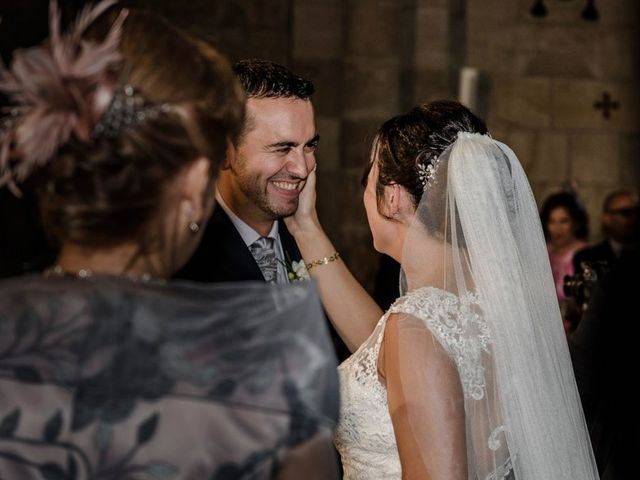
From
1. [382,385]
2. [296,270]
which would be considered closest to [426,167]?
[382,385]

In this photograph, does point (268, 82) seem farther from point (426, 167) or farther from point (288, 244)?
point (426, 167)

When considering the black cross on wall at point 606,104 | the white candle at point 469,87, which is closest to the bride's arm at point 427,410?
the white candle at point 469,87

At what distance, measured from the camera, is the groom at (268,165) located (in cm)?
301

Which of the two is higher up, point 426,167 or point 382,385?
point 426,167

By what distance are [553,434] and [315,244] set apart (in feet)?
3.41

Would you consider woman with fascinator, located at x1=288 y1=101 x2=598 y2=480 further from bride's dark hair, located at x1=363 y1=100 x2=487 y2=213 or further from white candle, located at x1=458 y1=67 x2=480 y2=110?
white candle, located at x1=458 y1=67 x2=480 y2=110

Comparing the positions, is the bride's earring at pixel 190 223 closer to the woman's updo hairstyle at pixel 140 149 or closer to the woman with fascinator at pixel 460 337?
the woman's updo hairstyle at pixel 140 149

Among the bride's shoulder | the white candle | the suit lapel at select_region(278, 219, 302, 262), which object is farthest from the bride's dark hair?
the white candle

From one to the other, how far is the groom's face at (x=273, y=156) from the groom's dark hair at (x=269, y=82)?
0.03 m

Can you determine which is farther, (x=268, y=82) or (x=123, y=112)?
(x=268, y=82)

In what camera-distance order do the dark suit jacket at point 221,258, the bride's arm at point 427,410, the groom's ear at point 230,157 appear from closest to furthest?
the bride's arm at point 427,410, the dark suit jacket at point 221,258, the groom's ear at point 230,157

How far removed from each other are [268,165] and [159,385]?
5.40ft

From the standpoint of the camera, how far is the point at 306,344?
1.48 meters

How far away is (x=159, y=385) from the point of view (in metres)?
1.43
